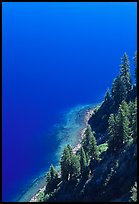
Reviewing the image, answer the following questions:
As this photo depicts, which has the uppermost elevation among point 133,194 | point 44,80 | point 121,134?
point 44,80

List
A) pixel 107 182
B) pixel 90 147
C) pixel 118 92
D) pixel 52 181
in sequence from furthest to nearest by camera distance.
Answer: pixel 118 92 → pixel 52 181 → pixel 90 147 → pixel 107 182

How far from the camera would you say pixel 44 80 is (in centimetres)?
14725

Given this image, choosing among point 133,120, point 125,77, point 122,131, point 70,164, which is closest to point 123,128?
point 122,131

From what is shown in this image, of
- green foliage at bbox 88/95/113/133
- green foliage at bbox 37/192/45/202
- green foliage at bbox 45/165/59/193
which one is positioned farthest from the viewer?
green foliage at bbox 88/95/113/133

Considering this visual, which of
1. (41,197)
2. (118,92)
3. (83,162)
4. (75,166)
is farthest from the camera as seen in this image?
(118,92)

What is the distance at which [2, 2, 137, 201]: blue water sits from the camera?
102 metres

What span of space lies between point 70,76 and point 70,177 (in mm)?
79832

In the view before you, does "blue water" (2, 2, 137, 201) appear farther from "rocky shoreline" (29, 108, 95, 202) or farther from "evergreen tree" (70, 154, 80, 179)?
"evergreen tree" (70, 154, 80, 179)

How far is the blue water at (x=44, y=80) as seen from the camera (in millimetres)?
101625

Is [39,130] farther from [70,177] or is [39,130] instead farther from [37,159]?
[70,177]

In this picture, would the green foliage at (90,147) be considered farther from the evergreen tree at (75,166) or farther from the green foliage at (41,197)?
the green foliage at (41,197)

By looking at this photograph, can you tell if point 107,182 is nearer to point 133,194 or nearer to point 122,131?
point 133,194

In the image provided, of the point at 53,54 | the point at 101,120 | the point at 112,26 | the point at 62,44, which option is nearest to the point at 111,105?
the point at 101,120

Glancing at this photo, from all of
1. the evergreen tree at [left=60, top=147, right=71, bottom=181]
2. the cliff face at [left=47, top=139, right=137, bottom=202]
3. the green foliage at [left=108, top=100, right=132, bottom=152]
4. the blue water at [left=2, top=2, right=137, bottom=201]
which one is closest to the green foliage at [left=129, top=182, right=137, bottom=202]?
the cliff face at [left=47, top=139, right=137, bottom=202]
